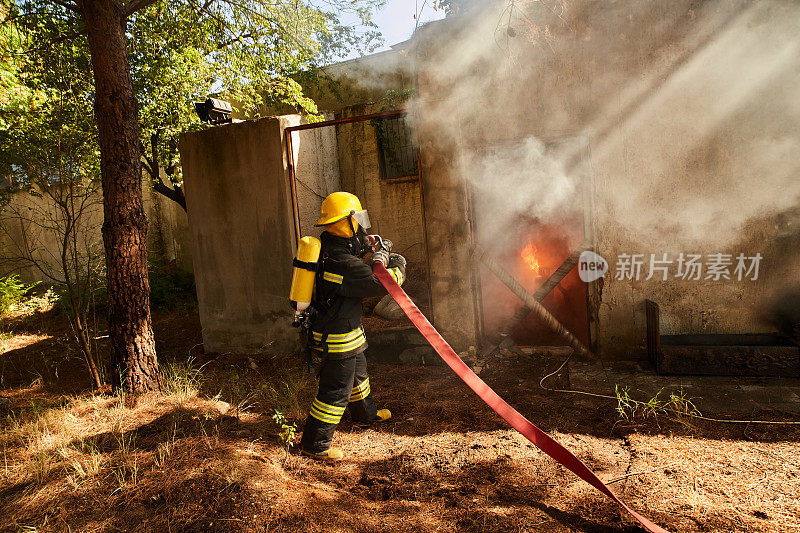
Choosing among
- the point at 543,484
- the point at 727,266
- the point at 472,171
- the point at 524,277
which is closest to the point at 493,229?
the point at 524,277

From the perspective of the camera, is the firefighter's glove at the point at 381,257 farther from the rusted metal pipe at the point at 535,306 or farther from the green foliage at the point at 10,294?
the green foliage at the point at 10,294

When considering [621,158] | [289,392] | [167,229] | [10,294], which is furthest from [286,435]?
[167,229]

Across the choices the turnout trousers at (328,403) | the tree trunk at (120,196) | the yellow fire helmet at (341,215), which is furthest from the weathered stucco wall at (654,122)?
the tree trunk at (120,196)

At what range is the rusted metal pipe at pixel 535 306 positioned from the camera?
553 cm

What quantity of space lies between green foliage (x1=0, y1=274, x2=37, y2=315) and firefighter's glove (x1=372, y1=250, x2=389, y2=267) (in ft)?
37.9

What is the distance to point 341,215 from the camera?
3.75 meters

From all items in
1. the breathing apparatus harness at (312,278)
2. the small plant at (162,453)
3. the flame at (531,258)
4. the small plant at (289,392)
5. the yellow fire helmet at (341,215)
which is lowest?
the small plant at (289,392)

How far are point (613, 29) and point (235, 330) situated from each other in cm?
623

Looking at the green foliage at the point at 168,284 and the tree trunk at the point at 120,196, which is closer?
the tree trunk at the point at 120,196

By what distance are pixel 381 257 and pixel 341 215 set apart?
19.5 inches

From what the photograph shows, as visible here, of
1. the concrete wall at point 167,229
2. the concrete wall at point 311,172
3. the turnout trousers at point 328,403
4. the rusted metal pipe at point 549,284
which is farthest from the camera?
the concrete wall at point 167,229

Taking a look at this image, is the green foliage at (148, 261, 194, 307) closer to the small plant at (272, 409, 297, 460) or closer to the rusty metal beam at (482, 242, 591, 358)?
the small plant at (272, 409, 297, 460)

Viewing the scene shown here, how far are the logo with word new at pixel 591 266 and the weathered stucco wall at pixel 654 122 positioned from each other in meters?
0.10

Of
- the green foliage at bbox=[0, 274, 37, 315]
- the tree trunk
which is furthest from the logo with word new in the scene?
the green foliage at bbox=[0, 274, 37, 315]
